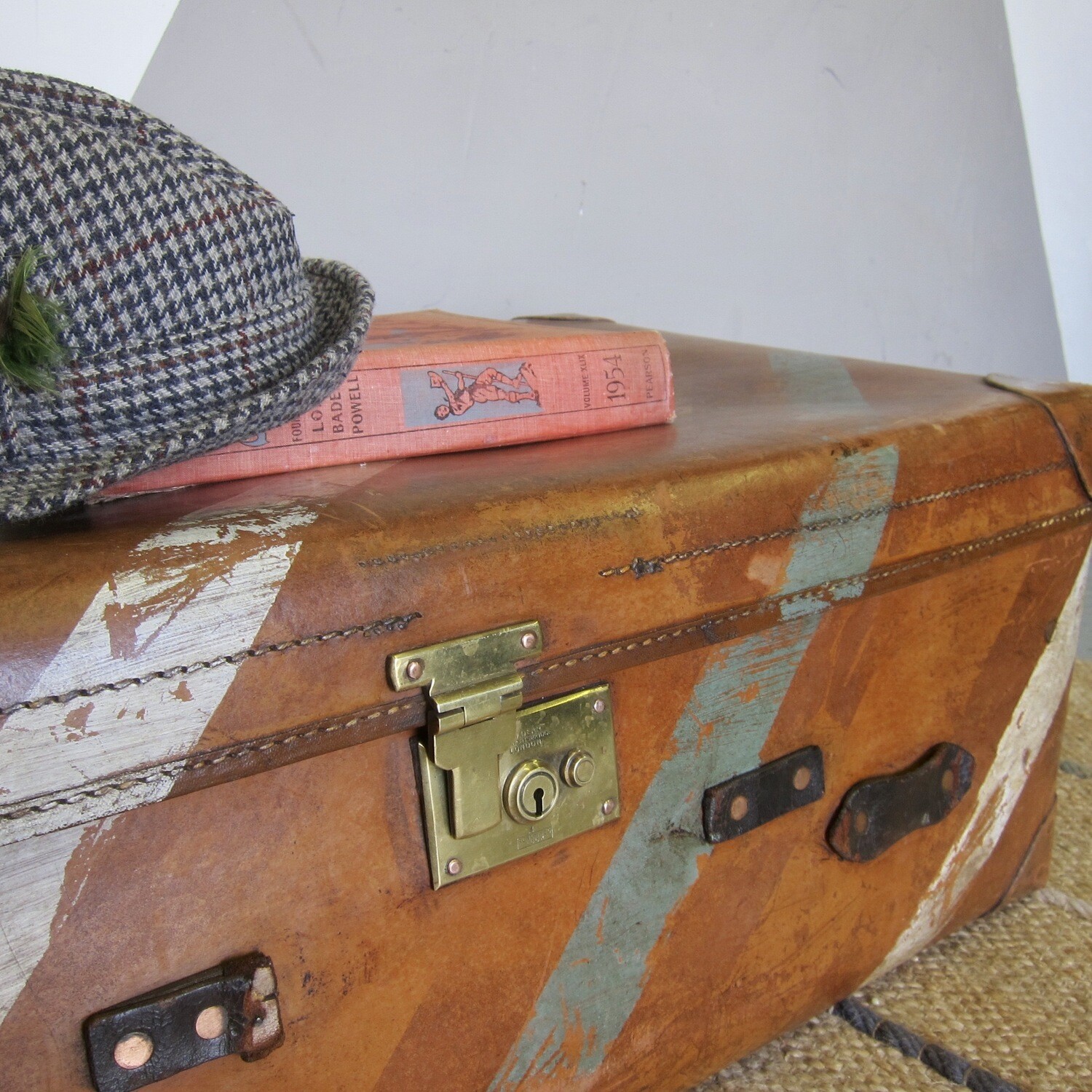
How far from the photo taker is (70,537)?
42 cm

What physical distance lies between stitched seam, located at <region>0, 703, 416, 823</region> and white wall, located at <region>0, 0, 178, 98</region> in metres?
0.71

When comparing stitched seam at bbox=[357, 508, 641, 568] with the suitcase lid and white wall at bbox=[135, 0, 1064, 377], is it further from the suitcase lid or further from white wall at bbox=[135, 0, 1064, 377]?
white wall at bbox=[135, 0, 1064, 377]

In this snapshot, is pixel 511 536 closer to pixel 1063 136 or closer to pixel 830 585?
pixel 830 585

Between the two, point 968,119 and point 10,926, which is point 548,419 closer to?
point 10,926

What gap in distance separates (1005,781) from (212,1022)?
595 mm

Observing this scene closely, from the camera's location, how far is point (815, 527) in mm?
601

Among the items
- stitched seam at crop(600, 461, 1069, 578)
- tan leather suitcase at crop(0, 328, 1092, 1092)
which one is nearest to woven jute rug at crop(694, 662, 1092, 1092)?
tan leather suitcase at crop(0, 328, 1092, 1092)

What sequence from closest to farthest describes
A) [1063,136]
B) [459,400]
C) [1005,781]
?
[459,400] < [1005,781] < [1063,136]

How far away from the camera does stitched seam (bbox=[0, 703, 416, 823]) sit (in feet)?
1.24

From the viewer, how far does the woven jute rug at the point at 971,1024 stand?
634 mm

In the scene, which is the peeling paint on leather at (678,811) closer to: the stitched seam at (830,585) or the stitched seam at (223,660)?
the stitched seam at (830,585)

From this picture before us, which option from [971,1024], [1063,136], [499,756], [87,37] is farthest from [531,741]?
[1063,136]

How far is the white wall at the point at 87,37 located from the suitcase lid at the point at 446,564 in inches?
24.0

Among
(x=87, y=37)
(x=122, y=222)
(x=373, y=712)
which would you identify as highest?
(x=87, y=37)
